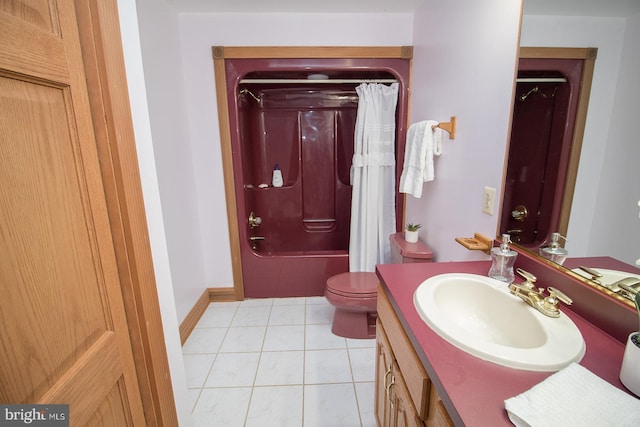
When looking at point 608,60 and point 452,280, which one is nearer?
point 608,60

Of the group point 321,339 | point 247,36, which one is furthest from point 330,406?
point 247,36

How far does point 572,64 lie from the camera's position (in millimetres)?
811

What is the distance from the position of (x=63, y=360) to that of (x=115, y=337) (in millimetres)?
155

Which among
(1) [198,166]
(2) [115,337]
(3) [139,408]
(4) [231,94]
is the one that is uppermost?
(4) [231,94]

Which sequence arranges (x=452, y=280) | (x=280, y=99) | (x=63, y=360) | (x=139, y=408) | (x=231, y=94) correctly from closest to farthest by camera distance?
1. (x=63, y=360)
2. (x=139, y=408)
3. (x=452, y=280)
4. (x=231, y=94)
5. (x=280, y=99)

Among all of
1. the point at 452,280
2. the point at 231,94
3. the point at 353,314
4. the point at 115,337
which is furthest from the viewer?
the point at 231,94

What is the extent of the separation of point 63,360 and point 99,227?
297 millimetres

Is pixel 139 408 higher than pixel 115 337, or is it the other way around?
pixel 115 337

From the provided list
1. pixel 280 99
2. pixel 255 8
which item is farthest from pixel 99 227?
pixel 280 99

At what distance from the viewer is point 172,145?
70.2 inches

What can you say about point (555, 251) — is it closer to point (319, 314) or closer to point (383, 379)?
point (383, 379)

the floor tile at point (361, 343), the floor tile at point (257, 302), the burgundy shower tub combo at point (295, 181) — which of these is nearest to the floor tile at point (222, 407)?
the floor tile at point (361, 343)

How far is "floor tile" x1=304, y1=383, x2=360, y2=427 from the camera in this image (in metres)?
1.30

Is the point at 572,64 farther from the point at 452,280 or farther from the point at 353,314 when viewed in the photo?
the point at 353,314
